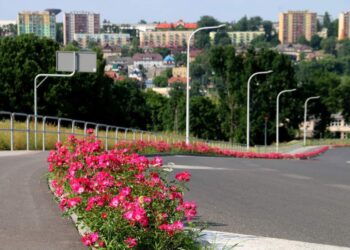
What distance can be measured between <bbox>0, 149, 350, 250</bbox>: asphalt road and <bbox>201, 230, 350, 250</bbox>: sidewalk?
52 centimetres

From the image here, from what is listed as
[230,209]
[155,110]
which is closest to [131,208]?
[230,209]

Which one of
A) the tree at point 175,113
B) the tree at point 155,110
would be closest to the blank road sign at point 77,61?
the tree at point 175,113

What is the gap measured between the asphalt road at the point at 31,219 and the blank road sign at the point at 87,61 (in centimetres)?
2521

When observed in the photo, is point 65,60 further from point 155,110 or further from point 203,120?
point 155,110

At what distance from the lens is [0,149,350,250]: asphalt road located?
9.89 m

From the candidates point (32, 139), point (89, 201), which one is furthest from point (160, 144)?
point (89, 201)

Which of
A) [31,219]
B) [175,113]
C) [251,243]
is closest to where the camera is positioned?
[251,243]

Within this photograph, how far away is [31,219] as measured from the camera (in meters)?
10.7

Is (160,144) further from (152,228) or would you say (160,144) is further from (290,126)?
(290,126)

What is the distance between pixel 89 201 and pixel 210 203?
5.79 meters

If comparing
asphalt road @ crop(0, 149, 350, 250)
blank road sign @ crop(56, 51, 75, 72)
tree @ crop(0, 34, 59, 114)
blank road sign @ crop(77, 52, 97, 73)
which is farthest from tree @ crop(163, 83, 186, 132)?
asphalt road @ crop(0, 149, 350, 250)

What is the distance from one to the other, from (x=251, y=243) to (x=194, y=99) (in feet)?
385

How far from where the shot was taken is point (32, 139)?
31562 mm

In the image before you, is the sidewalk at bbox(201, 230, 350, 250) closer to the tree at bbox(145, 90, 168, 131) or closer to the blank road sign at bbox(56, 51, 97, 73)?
the blank road sign at bbox(56, 51, 97, 73)
